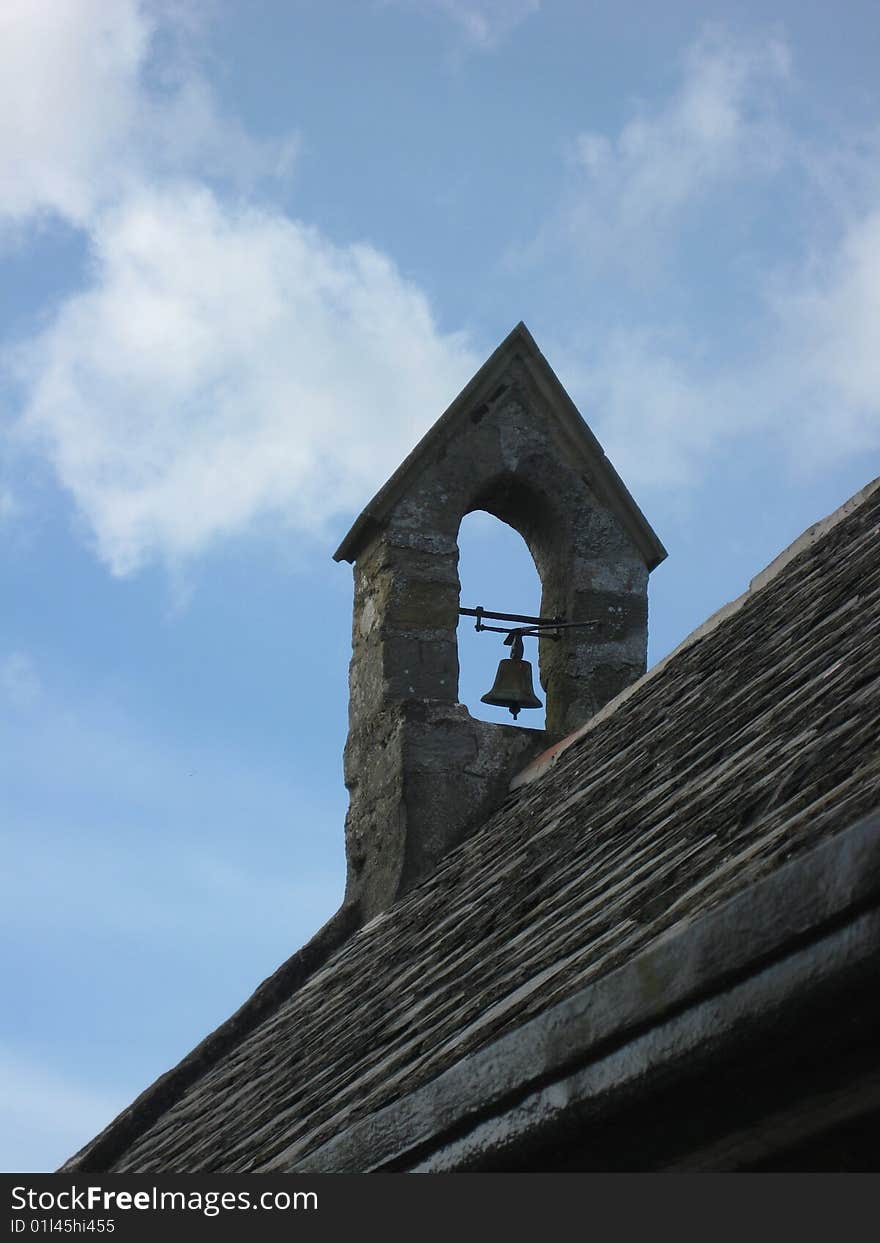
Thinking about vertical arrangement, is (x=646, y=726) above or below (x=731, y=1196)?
above

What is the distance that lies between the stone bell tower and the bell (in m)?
0.16

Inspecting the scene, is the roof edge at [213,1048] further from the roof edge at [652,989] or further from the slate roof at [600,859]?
the roof edge at [652,989]

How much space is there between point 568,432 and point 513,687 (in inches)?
52.9

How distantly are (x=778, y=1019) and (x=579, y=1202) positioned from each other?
0.52 metres

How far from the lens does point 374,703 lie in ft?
26.6

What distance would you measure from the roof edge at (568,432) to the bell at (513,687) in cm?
88

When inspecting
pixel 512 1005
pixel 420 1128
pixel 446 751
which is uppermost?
pixel 446 751

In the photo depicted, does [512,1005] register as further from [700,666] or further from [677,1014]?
[700,666]

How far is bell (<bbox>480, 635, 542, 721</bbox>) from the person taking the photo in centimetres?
804

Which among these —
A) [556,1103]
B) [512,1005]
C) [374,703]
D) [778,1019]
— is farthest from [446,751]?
[778,1019]

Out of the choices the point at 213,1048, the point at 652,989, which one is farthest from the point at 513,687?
the point at 652,989

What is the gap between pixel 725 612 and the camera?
22.1 feet

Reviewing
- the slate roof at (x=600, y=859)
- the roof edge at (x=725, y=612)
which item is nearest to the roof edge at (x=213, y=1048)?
the slate roof at (x=600, y=859)

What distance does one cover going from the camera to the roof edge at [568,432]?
27.6ft
